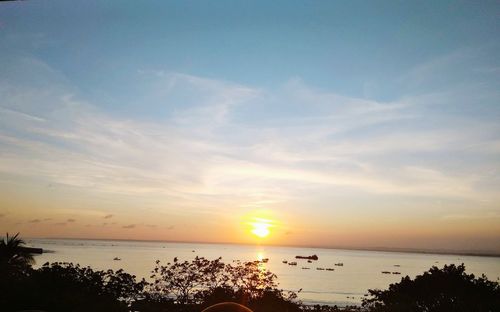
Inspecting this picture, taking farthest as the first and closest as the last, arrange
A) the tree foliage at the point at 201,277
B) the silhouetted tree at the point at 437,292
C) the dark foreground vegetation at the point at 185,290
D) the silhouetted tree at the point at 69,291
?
the tree foliage at the point at 201,277 < the silhouetted tree at the point at 437,292 < the dark foreground vegetation at the point at 185,290 < the silhouetted tree at the point at 69,291

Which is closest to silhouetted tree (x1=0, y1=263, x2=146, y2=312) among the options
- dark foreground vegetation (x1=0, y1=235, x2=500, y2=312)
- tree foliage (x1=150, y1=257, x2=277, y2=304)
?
dark foreground vegetation (x1=0, y1=235, x2=500, y2=312)

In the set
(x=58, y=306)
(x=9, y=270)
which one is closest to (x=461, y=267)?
(x=58, y=306)

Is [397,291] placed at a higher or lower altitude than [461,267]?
lower

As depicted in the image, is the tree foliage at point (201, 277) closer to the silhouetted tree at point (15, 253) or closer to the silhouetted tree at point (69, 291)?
the silhouetted tree at point (69, 291)

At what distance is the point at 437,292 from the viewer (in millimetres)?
15008

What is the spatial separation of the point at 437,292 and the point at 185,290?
1026 cm

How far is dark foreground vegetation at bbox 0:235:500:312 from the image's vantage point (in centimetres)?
1189

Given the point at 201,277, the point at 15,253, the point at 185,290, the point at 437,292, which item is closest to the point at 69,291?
the point at 15,253

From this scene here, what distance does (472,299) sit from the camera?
13.9m

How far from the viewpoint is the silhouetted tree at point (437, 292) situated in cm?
1365

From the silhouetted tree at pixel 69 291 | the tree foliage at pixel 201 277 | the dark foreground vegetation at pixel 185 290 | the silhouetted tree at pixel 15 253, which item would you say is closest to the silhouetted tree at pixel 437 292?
the dark foreground vegetation at pixel 185 290

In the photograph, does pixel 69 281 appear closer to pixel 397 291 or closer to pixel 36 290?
pixel 36 290

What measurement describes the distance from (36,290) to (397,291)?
1282 centimetres

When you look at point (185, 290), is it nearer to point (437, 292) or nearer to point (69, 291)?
point (69, 291)
